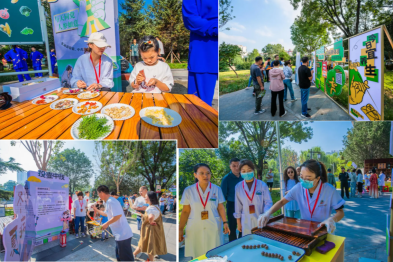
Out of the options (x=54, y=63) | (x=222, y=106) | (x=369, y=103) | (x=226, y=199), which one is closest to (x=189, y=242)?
(x=226, y=199)

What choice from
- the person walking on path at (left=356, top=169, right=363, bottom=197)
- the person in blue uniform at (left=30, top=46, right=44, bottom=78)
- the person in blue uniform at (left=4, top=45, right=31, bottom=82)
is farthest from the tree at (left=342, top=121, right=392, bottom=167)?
the person in blue uniform at (left=4, top=45, right=31, bottom=82)

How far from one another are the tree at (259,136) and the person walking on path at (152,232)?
1036 mm

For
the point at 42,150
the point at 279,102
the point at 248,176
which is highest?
the point at 279,102

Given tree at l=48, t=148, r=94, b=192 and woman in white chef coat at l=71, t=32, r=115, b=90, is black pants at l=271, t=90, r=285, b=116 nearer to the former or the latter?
woman in white chef coat at l=71, t=32, r=115, b=90

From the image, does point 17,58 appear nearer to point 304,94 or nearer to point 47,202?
point 47,202

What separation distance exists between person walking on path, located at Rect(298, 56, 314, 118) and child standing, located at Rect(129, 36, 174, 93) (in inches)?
61.0

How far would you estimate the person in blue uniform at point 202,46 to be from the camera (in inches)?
121

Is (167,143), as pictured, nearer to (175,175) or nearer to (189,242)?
(175,175)

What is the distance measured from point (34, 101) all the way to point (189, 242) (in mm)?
2369

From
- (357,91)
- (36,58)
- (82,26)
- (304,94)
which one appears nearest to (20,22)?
(36,58)

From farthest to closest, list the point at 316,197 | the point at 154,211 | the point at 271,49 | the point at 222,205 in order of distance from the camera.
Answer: the point at 271,49 < the point at 222,205 < the point at 154,211 < the point at 316,197

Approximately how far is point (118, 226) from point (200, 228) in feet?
2.94

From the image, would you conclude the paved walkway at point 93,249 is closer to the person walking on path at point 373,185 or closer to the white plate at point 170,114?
the white plate at point 170,114

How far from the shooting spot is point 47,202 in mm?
2871
